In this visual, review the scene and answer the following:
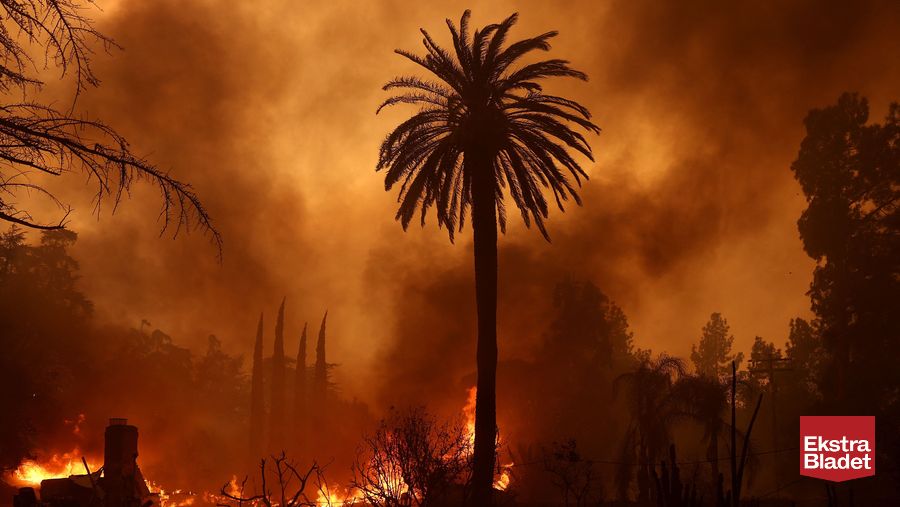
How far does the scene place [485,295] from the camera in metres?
25.3

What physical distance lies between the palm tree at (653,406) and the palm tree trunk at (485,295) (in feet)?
65.2

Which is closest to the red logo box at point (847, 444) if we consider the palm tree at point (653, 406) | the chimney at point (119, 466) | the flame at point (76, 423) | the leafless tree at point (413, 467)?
the palm tree at point (653, 406)

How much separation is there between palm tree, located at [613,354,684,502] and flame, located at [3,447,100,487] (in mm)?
32613

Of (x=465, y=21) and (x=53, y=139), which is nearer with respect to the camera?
(x=53, y=139)

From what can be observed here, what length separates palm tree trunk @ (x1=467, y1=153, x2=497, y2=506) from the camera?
2414 centimetres

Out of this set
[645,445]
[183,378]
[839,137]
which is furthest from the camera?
[183,378]

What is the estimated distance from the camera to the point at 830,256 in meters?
49.9

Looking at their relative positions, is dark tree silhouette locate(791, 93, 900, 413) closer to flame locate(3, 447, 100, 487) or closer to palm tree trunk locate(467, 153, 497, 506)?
palm tree trunk locate(467, 153, 497, 506)

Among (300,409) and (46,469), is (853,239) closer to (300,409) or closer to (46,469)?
(300,409)

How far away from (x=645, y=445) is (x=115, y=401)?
133 ft

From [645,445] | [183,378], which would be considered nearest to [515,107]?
[645,445]

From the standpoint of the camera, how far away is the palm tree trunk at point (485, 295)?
24.1m

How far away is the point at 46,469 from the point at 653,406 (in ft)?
127

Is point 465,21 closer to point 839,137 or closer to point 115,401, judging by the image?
point 839,137
